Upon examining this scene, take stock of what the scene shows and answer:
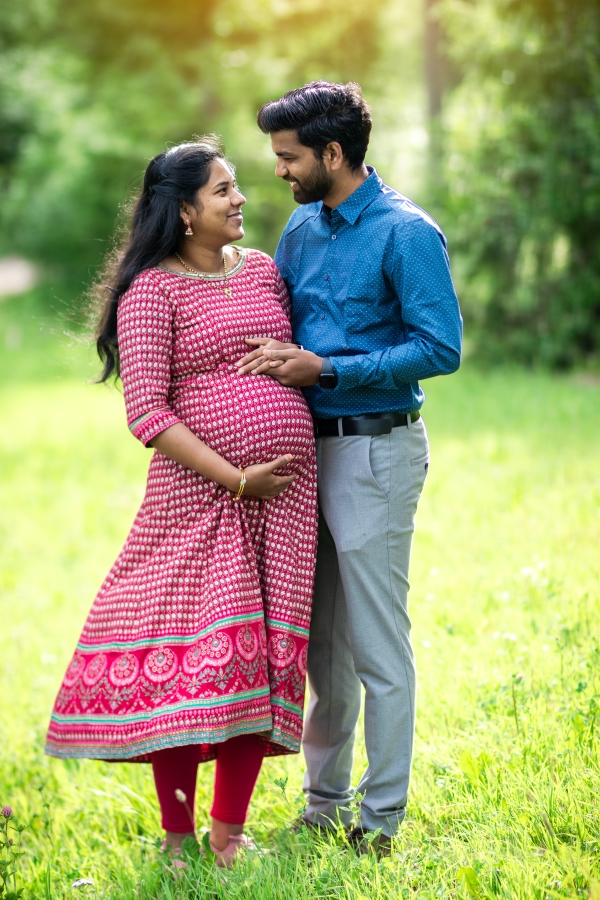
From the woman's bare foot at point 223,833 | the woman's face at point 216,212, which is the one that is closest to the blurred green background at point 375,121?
the woman's face at point 216,212

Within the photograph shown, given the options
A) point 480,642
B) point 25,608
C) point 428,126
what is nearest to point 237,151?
point 428,126

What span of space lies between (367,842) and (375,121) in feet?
66.0

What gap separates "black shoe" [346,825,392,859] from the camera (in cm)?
273

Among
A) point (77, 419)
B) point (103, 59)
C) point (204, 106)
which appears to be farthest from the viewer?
point (103, 59)

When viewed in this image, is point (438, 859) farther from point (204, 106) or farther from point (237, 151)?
point (204, 106)

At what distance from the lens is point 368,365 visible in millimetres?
2762

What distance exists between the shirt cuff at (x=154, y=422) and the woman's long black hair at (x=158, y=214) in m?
0.30

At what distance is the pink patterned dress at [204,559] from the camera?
277 cm

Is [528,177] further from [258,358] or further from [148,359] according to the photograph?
[148,359]

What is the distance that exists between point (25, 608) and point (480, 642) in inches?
117

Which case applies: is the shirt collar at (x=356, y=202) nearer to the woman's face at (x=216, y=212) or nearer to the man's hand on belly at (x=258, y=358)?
the woman's face at (x=216, y=212)

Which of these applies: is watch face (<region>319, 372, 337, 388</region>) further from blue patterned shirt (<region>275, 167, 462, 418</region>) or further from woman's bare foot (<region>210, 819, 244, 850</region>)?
woman's bare foot (<region>210, 819, 244, 850</region>)

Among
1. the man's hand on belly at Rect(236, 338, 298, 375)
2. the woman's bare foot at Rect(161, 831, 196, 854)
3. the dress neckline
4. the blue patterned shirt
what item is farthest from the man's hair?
the woman's bare foot at Rect(161, 831, 196, 854)

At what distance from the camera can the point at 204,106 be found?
25406 mm
